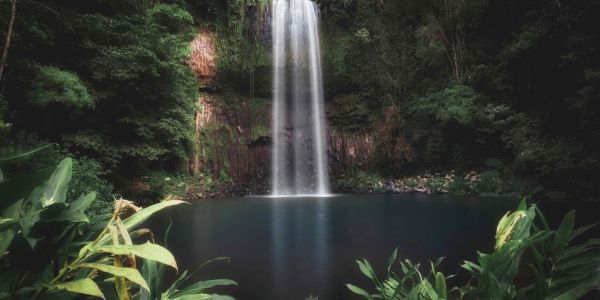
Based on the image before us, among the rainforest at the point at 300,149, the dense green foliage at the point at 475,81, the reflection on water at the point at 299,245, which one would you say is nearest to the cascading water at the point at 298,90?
the rainforest at the point at 300,149

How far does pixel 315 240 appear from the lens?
5.44m

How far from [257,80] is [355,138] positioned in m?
5.09

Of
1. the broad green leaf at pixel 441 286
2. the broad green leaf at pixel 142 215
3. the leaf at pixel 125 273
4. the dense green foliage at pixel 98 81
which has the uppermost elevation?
the dense green foliage at pixel 98 81

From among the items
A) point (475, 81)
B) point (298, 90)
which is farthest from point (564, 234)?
point (298, 90)

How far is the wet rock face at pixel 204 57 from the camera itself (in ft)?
48.8

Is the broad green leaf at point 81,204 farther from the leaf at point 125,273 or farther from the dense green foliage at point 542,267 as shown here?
the dense green foliage at point 542,267

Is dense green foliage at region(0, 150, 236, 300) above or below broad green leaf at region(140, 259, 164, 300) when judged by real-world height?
above

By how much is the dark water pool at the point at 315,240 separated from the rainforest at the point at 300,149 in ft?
0.16

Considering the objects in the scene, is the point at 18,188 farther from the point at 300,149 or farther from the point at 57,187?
the point at 300,149

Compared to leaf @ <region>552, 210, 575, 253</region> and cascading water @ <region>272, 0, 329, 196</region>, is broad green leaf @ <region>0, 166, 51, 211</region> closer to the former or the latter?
leaf @ <region>552, 210, 575, 253</region>

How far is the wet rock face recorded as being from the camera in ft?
48.8

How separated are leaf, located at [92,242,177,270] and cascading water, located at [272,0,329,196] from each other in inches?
577

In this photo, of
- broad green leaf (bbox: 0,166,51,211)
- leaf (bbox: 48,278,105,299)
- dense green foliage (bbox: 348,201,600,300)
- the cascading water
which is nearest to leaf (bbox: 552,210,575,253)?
dense green foliage (bbox: 348,201,600,300)

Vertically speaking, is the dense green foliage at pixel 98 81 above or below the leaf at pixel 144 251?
above
